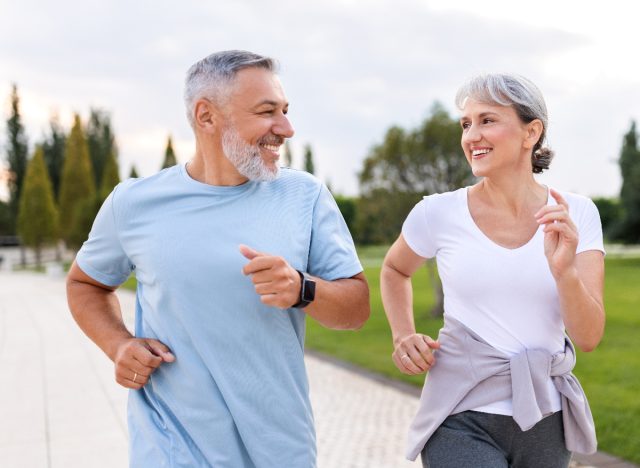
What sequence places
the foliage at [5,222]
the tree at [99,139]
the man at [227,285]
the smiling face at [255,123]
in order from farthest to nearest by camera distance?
the foliage at [5,222], the tree at [99,139], the smiling face at [255,123], the man at [227,285]

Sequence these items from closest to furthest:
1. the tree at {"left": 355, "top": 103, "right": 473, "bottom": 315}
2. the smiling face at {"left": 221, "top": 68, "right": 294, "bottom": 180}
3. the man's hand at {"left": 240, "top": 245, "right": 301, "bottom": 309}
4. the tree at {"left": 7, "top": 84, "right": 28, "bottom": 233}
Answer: the man's hand at {"left": 240, "top": 245, "right": 301, "bottom": 309}
the smiling face at {"left": 221, "top": 68, "right": 294, "bottom": 180}
the tree at {"left": 355, "top": 103, "right": 473, "bottom": 315}
the tree at {"left": 7, "top": 84, "right": 28, "bottom": 233}

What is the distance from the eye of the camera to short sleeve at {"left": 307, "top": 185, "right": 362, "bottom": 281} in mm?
2102

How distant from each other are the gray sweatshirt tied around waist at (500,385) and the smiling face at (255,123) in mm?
735

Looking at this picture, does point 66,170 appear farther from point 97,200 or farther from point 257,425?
point 257,425

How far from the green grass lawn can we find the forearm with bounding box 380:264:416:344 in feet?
11.5

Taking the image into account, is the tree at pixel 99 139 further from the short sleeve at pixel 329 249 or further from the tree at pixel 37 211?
the short sleeve at pixel 329 249

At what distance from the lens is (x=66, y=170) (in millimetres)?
40531

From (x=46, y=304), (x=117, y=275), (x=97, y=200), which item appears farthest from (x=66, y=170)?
(x=117, y=275)

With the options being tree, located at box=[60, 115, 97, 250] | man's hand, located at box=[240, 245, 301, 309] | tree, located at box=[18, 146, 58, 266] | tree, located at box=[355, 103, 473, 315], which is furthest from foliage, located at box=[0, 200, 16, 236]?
man's hand, located at box=[240, 245, 301, 309]

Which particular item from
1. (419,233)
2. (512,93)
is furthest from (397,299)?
(512,93)

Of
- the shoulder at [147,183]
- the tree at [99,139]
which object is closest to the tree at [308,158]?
the tree at [99,139]

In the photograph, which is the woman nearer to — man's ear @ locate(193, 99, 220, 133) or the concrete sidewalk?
man's ear @ locate(193, 99, 220, 133)

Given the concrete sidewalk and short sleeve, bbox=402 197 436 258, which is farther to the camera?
the concrete sidewalk

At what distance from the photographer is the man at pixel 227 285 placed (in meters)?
2.01
